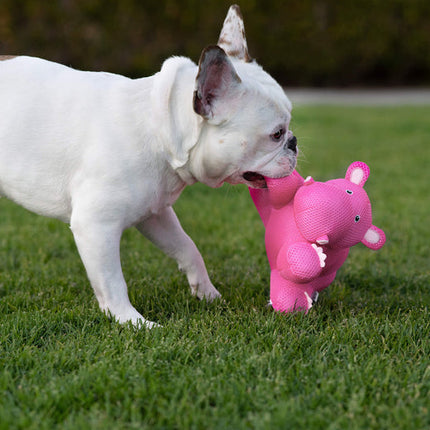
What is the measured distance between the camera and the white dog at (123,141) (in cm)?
267

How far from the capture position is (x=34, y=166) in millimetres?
2812

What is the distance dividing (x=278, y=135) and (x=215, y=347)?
37.1 inches

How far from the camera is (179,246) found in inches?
127

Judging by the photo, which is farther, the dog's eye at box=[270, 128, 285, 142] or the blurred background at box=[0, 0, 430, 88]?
the blurred background at box=[0, 0, 430, 88]

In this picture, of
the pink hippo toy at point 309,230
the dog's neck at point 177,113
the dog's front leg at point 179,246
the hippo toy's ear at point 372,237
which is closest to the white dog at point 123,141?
the dog's neck at point 177,113

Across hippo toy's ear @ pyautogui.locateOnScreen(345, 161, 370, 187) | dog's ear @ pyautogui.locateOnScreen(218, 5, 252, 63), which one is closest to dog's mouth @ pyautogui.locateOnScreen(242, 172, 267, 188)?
hippo toy's ear @ pyautogui.locateOnScreen(345, 161, 370, 187)

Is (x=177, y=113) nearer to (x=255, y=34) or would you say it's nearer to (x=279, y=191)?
(x=279, y=191)

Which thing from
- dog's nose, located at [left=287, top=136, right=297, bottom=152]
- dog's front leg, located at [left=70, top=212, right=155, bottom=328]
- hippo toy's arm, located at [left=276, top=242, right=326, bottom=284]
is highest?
dog's nose, located at [left=287, top=136, right=297, bottom=152]

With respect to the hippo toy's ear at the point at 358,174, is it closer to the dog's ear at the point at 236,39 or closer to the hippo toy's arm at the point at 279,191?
the hippo toy's arm at the point at 279,191

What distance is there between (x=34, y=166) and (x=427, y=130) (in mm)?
7993

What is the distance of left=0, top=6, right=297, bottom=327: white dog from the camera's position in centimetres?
267

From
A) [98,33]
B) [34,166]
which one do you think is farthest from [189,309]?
[98,33]

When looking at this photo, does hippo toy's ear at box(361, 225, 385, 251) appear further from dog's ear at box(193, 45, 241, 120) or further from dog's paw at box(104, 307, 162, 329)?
dog's paw at box(104, 307, 162, 329)

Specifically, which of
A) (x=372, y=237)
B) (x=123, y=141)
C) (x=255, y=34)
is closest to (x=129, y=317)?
(x=123, y=141)
